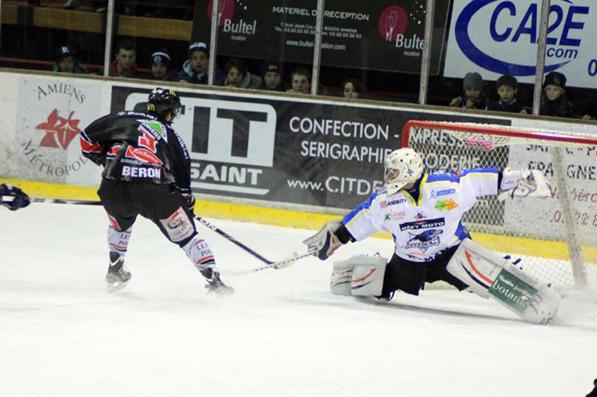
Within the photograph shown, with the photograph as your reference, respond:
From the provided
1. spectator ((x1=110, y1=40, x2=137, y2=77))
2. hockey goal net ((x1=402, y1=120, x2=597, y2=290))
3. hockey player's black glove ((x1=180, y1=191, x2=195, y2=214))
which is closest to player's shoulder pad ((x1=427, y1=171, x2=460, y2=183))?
hockey goal net ((x1=402, y1=120, x2=597, y2=290))

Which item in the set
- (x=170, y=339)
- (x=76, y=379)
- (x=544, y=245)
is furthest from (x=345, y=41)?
(x=76, y=379)

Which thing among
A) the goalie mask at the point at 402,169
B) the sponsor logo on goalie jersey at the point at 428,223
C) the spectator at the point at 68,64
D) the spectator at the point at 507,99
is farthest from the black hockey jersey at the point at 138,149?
the spectator at the point at 68,64

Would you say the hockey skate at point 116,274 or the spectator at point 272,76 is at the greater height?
the spectator at point 272,76

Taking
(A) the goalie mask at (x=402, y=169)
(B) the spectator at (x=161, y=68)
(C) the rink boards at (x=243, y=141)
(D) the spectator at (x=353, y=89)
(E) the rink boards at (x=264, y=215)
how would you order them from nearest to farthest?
(A) the goalie mask at (x=402, y=169) < (E) the rink boards at (x=264, y=215) < (C) the rink boards at (x=243, y=141) < (D) the spectator at (x=353, y=89) < (B) the spectator at (x=161, y=68)

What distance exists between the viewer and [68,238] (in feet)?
23.6

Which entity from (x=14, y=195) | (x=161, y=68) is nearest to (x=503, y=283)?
(x=14, y=195)

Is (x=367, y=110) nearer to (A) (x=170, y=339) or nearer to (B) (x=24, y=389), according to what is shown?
(A) (x=170, y=339)

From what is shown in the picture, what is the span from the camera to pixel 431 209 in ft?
17.7

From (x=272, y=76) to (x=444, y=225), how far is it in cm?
355

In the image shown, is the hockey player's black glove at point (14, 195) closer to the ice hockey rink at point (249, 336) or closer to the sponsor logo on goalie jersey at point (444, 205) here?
the ice hockey rink at point (249, 336)

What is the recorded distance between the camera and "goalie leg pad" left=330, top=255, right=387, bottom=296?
570 cm

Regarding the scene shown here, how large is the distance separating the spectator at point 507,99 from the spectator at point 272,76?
1558 millimetres

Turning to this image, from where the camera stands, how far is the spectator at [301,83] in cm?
863

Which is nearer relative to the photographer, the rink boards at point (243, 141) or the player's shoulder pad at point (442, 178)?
the player's shoulder pad at point (442, 178)
